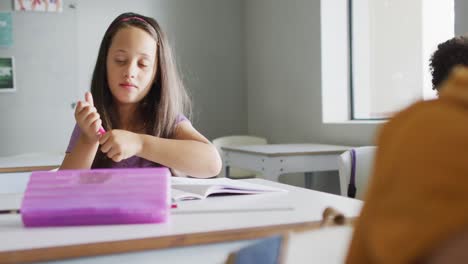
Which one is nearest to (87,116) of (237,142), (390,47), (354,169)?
(354,169)

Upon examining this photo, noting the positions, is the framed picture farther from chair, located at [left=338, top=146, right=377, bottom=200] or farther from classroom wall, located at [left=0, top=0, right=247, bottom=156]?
chair, located at [left=338, top=146, right=377, bottom=200]

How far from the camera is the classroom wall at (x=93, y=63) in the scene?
13.3 feet

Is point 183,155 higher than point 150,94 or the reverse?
the reverse

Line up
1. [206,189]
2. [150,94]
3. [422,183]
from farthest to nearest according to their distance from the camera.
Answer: [150,94]
[206,189]
[422,183]

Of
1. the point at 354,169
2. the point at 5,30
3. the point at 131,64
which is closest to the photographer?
the point at 131,64

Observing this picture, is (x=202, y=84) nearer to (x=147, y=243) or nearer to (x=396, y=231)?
(x=147, y=243)

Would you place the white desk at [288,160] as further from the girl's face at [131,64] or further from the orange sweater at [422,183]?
the orange sweater at [422,183]

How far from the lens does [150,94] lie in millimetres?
1611

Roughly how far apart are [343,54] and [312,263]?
3296 mm

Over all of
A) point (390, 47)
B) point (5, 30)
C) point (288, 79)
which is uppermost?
point (5, 30)

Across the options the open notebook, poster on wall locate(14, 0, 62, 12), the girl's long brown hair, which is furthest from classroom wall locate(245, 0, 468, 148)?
the open notebook

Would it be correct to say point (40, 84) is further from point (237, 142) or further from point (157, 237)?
point (157, 237)

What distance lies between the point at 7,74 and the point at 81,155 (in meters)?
2.99

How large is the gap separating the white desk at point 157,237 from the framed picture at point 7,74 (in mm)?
3338
